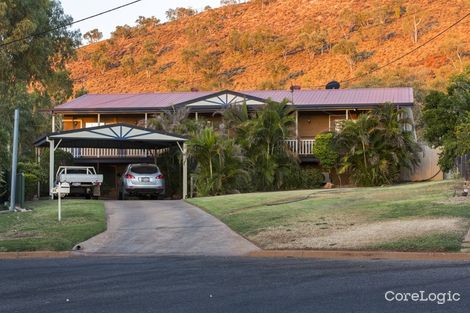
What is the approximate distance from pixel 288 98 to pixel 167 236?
78.7ft

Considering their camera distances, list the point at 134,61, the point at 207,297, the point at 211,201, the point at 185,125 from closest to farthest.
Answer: the point at 207,297, the point at 211,201, the point at 185,125, the point at 134,61

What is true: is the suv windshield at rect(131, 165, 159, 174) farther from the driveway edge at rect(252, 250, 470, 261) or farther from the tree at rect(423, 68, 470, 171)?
the driveway edge at rect(252, 250, 470, 261)

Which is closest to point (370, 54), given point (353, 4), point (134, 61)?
point (353, 4)

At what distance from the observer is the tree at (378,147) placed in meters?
30.4

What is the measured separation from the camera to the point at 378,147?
30781mm

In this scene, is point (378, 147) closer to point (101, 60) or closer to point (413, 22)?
point (413, 22)

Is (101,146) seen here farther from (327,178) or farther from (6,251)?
(6,251)

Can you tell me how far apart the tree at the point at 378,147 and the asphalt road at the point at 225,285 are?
18.7 m

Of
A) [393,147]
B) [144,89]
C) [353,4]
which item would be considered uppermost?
[353,4]

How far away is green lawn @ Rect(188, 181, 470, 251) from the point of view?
13445mm

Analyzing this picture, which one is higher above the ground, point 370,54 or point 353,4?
point 353,4

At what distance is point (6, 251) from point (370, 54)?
231 ft

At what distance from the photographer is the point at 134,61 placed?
100 metres

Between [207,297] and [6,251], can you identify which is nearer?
[207,297]
